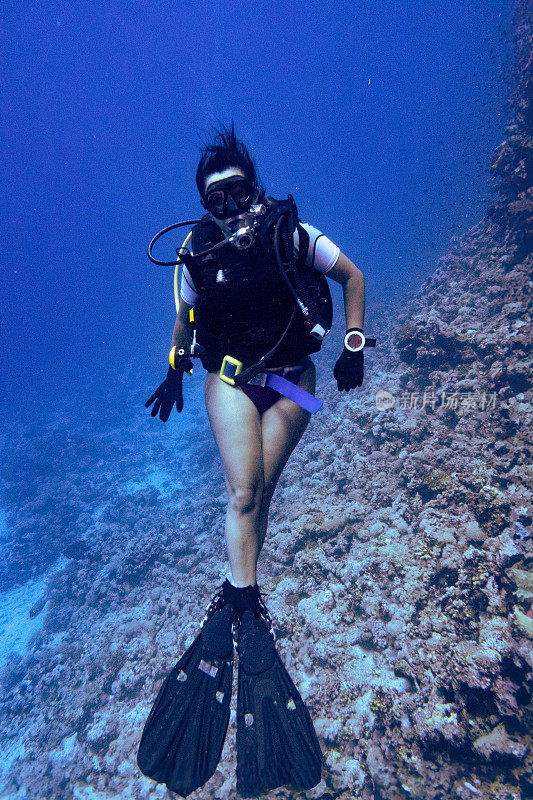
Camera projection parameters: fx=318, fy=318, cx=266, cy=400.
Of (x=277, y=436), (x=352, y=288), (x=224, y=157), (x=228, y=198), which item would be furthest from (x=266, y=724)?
(x=224, y=157)

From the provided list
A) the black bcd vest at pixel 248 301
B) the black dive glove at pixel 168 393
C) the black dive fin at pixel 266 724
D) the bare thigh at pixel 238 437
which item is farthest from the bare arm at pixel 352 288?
the black dive fin at pixel 266 724

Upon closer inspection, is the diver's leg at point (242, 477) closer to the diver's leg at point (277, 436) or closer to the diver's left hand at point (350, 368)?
the diver's leg at point (277, 436)

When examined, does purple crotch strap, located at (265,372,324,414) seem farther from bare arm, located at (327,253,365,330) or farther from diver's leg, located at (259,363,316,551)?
bare arm, located at (327,253,365,330)

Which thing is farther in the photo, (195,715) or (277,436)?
(277,436)

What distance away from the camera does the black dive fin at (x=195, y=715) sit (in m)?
2.23

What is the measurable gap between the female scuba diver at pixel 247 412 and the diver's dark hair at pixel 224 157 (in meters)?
0.01

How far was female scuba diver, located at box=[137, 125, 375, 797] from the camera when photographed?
7.62 feet

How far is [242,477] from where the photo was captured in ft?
8.04

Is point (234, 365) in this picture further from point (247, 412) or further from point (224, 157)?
point (224, 157)

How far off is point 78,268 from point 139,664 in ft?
481

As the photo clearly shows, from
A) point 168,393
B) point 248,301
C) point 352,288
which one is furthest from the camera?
point 168,393

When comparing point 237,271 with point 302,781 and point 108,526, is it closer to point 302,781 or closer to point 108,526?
point 302,781

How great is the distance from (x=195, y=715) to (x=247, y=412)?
228 cm

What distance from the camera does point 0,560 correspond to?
13.3m
